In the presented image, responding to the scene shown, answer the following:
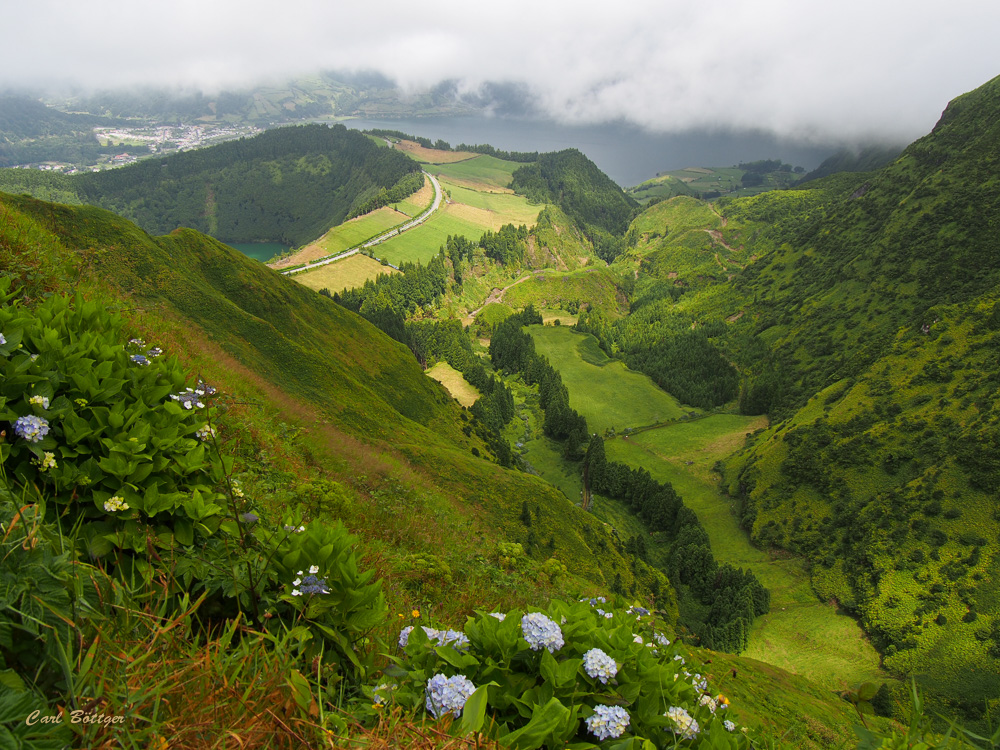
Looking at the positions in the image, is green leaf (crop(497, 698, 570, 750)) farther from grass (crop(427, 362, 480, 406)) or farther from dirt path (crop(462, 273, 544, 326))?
dirt path (crop(462, 273, 544, 326))

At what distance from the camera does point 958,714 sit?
48625 mm

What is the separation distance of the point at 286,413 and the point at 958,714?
70.2 meters

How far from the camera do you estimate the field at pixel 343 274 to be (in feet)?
387

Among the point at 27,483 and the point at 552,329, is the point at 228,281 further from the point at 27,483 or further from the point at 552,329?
the point at 552,329

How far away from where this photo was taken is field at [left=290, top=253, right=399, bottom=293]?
118 meters

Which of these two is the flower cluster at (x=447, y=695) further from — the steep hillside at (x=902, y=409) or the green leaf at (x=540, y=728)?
the steep hillside at (x=902, y=409)

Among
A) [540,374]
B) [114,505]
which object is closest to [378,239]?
[540,374]

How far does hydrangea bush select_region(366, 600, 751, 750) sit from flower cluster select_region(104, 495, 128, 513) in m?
2.50

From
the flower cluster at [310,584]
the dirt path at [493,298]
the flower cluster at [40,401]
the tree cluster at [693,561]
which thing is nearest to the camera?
the flower cluster at [310,584]

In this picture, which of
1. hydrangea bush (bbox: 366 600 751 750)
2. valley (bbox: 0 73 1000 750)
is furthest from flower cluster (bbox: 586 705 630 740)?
valley (bbox: 0 73 1000 750)

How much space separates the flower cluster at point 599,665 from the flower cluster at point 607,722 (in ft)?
0.73

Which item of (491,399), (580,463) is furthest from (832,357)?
(491,399)

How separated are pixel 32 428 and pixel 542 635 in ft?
14.3

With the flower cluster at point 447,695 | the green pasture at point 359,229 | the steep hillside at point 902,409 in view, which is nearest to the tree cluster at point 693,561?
the steep hillside at point 902,409
